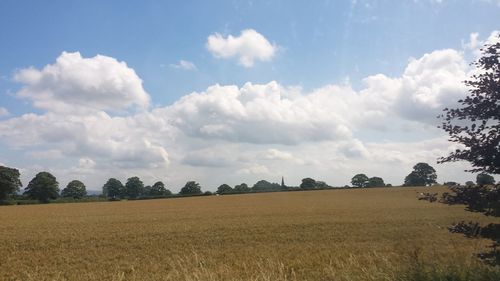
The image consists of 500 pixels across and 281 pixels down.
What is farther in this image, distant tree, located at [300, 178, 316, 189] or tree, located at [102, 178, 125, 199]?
tree, located at [102, 178, 125, 199]

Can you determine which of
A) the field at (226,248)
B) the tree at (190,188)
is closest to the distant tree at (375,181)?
the tree at (190,188)

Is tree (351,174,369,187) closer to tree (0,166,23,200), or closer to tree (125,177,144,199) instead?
tree (125,177,144,199)

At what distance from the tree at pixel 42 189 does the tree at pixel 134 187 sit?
42.2 meters

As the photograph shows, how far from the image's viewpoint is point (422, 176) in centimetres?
12362

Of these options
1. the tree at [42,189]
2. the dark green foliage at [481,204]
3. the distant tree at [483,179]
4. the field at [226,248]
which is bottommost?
the field at [226,248]

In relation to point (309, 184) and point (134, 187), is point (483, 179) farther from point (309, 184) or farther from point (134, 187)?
point (134, 187)

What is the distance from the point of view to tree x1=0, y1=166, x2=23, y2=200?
335ft

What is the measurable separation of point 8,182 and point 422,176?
111492 mm

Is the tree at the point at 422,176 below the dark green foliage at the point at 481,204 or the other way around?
the other way around

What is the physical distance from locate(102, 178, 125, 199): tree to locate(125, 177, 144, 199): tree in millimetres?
1862

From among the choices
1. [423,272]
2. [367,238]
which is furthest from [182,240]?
[423,272]

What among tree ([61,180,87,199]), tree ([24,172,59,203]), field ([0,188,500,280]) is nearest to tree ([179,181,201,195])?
tree ([61,180,87,199])

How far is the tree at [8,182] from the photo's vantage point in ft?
335

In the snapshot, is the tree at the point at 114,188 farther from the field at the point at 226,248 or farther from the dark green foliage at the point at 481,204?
the dark green foliage at the point at 481,204
